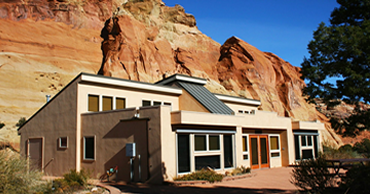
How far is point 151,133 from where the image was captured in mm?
14164

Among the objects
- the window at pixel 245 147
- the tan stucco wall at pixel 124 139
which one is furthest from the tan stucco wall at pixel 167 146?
the window at pixel 245 147

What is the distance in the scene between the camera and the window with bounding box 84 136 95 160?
16.7 m

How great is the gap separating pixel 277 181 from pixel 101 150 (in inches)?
345

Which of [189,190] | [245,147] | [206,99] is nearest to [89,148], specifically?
[189,190]

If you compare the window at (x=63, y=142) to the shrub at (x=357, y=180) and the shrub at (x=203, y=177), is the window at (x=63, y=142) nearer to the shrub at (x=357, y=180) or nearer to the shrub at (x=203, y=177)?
the shrub at (x=203, y=177)

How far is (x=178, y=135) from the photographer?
47.8 feet

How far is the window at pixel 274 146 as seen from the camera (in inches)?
824

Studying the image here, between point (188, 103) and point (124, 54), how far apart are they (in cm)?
3172

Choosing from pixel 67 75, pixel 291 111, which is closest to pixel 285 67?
pixel 291 111

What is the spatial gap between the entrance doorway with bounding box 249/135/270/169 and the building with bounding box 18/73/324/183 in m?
0.06

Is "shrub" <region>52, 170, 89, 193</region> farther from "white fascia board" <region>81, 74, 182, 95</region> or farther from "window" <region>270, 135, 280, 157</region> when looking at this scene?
"window" <region>270, 135, 280, 157</region>

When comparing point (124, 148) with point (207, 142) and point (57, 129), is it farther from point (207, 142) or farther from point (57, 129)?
point (57, 129)

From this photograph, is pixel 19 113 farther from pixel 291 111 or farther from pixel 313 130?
pixel 291 111

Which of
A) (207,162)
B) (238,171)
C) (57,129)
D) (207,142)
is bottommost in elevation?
(238,171)
